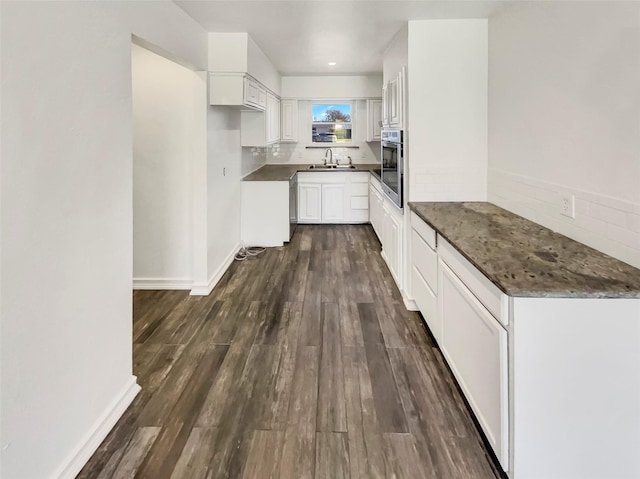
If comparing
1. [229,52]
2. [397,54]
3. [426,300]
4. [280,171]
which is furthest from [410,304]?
[280,171]

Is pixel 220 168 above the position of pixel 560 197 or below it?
above

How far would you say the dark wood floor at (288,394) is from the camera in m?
1.85

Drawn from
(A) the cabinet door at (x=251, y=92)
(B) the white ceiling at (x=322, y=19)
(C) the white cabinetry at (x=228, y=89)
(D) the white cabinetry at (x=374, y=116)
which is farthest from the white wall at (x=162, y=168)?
(D) the white cabinetry at (x=374, y=116)

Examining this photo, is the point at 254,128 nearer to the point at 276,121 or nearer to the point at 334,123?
the point at 276,121

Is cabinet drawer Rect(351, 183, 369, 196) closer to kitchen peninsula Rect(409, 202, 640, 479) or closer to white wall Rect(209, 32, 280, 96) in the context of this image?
white wall Rect(209, 32, 280, 96)

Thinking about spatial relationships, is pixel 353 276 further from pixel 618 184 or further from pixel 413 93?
pixel 618 184

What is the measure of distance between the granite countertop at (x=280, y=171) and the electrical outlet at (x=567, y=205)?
3.71 meters

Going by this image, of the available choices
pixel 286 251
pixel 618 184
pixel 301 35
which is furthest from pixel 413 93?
pixel 286 251

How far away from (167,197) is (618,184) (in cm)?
349

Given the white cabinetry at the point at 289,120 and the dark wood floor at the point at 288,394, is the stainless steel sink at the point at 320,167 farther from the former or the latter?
the dark wood floor at the point at 288,394

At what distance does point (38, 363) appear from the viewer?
1.58m

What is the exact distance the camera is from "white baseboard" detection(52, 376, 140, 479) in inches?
69.1

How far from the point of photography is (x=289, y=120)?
720cm

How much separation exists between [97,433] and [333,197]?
5.40 m
